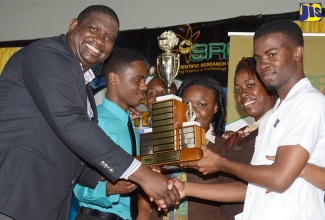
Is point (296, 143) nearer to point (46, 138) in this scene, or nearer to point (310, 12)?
point (46, 138)

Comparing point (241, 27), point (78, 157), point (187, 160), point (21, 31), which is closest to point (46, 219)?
point (78, 157)

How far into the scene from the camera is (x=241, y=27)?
596 cm

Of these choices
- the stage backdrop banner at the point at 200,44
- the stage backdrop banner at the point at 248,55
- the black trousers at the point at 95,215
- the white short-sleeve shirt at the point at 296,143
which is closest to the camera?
the white short-sleeve shirt at the point at 296,143

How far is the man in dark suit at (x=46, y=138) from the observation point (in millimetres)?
2793

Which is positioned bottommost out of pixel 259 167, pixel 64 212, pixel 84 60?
pixel 64 212

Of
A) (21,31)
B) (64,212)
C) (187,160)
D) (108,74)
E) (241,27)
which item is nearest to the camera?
(64,212)

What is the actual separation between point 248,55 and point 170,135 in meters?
2.28

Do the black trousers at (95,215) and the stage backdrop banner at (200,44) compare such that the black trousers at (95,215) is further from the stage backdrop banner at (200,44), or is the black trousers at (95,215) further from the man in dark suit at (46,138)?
the stage backdrop banner at (200,44)

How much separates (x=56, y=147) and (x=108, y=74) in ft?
5.01

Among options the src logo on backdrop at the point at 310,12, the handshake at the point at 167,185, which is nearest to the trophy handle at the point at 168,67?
the handshake at the point at 167,185

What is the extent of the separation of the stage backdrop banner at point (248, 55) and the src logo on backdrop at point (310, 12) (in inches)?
13.3

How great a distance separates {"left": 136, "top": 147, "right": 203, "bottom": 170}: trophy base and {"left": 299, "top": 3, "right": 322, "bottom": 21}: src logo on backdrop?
2860 millimetres

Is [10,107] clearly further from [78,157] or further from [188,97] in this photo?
[188,97]

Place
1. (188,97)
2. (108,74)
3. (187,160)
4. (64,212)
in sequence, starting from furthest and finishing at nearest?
(108,74) → (188,97) → (187,160) → (64,212)
